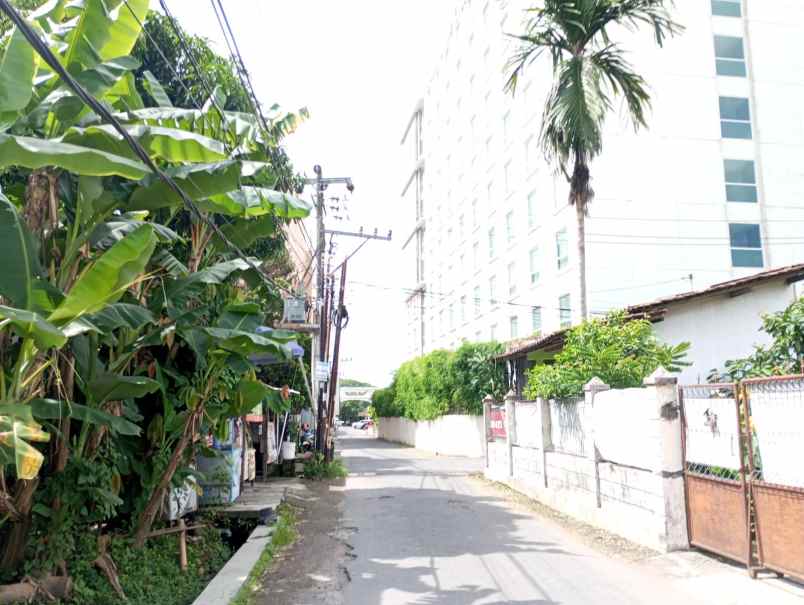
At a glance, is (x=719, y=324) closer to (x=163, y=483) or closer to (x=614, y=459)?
(x=614, y=459)

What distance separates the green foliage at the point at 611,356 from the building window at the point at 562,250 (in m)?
17.8

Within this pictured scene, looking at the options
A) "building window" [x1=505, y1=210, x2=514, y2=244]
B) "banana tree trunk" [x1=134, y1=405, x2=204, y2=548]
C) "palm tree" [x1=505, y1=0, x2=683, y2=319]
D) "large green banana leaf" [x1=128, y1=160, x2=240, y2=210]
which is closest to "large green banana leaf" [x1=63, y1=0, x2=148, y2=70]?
"large green banana leaf" [x1=128, y1=160, x2=240, y2=210]

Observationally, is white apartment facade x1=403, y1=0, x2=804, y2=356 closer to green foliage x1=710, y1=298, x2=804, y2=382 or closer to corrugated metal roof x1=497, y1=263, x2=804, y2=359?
corrugated metal roof x1=497, y1=263, x2=804, y2=359

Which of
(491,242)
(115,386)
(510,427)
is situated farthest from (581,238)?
(491,242)

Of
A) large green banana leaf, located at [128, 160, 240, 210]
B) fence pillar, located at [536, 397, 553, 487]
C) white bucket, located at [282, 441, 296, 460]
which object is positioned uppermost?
large green banana leaf, located at [128, 160, 240, 210]

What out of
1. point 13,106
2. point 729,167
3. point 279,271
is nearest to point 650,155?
point 729,167

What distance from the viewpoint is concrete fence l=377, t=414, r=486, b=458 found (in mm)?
28094

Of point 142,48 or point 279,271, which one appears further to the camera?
point 279,271

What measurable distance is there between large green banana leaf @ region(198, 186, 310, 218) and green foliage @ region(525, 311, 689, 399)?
20.2ft

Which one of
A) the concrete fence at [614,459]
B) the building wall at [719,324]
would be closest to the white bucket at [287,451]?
the concrete fence at [614,459]

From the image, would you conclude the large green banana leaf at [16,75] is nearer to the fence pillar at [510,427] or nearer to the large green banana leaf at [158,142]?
the large green banana leaf at [158,142]

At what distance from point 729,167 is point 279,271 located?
893 inches

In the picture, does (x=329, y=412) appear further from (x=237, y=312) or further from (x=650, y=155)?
(x=650, y=155)

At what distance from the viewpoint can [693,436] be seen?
26.2ft
